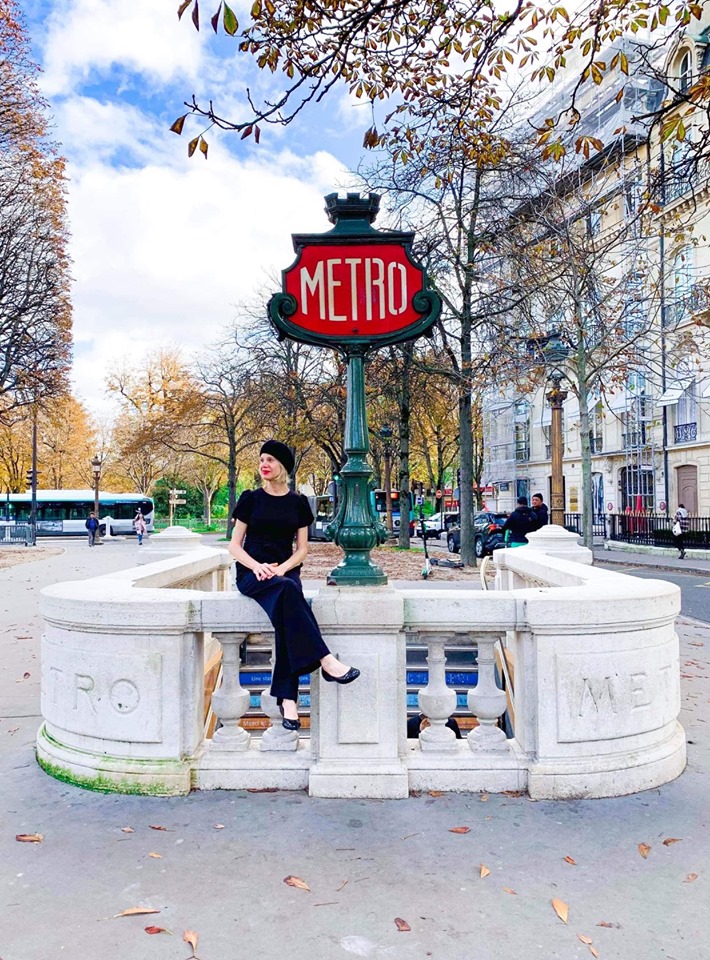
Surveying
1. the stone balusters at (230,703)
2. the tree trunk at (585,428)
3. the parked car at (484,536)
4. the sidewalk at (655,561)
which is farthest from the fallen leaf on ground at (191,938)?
the sidewalk at (655,561)

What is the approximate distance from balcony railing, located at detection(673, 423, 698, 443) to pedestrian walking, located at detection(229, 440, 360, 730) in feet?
94.7

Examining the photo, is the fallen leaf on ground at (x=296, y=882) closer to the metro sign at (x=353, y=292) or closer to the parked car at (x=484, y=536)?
the metro sign at (x=353, y=292)

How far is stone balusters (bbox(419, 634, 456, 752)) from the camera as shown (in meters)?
4.01

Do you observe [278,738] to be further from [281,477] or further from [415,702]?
[415,702]

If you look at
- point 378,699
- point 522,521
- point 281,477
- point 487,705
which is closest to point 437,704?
point 487,705

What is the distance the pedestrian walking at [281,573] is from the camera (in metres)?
3.71

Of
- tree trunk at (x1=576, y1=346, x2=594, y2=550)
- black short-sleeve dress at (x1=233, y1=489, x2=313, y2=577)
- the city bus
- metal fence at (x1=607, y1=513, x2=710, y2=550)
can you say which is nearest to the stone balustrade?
black short-sleeve dress at (x1=233, y1=489, x2=313, y2=577)

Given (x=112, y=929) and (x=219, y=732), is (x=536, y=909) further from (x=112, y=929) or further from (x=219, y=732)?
(x=219, y=732)

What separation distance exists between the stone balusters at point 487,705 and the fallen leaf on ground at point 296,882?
1405 mm

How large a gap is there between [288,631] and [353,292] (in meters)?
2.06

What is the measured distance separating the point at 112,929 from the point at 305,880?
31.2 inches

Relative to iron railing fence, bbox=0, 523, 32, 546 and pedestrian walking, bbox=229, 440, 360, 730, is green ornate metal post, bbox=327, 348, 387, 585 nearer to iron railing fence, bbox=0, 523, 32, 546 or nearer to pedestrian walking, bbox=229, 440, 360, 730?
pedestrian walking, bbox=229, 440, 360, 730

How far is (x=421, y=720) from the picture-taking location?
6.32 m

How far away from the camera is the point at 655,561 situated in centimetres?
2314
